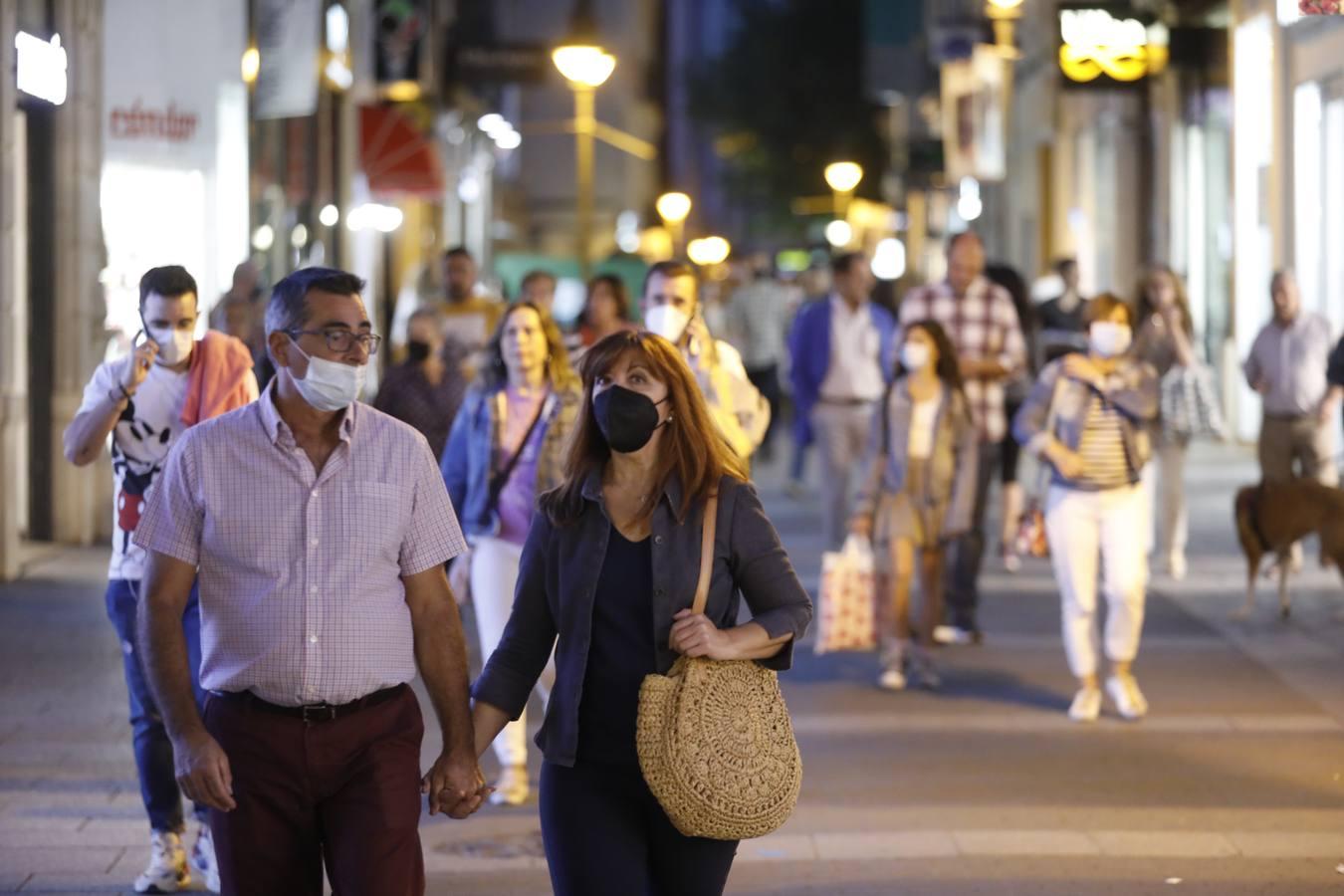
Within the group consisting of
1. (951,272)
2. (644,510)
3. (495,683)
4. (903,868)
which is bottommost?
(903,868)

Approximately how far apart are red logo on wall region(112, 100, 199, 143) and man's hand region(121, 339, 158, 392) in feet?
33.3

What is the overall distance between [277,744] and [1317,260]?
776 inches

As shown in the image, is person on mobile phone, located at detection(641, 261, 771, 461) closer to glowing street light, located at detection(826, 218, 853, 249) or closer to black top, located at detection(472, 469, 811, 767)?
black top, located at detection(472, 469, 811, 767)

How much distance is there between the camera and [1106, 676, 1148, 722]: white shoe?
9.95 meters

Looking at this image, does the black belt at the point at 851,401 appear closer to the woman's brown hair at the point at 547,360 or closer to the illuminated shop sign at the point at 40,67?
the illuminated shop sign at the point at 40,67

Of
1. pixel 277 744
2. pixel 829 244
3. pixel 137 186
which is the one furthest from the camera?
pixel 829 244

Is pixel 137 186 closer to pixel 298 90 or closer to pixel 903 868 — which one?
pixel 298 90

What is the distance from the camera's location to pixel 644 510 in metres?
Answer: 4.75

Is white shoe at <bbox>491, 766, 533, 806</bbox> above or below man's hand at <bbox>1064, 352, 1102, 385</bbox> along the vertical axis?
below

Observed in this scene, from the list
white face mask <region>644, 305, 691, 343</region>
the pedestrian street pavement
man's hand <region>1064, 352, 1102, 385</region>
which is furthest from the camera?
man's hand <region>1064, 352, 1102, 385</region>

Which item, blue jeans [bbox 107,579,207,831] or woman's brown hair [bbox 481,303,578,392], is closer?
blue jeans [bbox 107,579,207,831]

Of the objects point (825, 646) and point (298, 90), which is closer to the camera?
point (825, 646)

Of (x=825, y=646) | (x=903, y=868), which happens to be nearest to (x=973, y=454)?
(x=825, y=646)

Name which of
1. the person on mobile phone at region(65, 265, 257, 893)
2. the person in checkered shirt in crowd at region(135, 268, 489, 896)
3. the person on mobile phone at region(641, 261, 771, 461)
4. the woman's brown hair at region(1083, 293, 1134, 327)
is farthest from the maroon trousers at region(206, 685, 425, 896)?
the woman's brown hair at region(1083, 293, 1134, 327)
